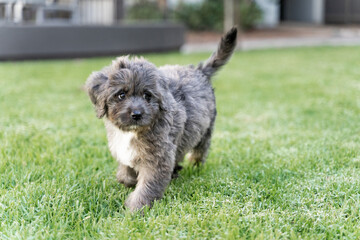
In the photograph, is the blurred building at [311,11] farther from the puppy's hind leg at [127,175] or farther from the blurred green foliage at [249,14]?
the puppy's hind leg at [127,175]

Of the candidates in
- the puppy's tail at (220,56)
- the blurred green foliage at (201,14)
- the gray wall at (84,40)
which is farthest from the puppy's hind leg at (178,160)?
the blurred green foliage at (201,14)

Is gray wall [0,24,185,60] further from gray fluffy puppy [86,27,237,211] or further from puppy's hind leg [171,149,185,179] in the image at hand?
gray fluffy puppy [86,27,237,211]

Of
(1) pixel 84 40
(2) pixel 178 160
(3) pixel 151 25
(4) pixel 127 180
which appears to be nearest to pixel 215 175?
(2) pixel 178 160

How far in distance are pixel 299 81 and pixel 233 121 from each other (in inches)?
150

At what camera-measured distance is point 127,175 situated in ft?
12.5

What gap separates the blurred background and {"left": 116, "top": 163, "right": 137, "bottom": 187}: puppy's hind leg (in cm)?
789

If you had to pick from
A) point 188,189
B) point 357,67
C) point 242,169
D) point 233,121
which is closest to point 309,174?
point 242,169

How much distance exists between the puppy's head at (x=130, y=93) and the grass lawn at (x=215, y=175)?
0.68 metres

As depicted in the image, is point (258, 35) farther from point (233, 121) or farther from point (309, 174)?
point (309, 174)

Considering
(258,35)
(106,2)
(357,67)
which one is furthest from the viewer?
(258,35)

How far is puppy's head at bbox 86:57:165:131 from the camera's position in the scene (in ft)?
11.0

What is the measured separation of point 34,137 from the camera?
17.0ft

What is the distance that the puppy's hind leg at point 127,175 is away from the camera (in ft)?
12.5

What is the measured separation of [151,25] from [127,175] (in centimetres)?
1235
